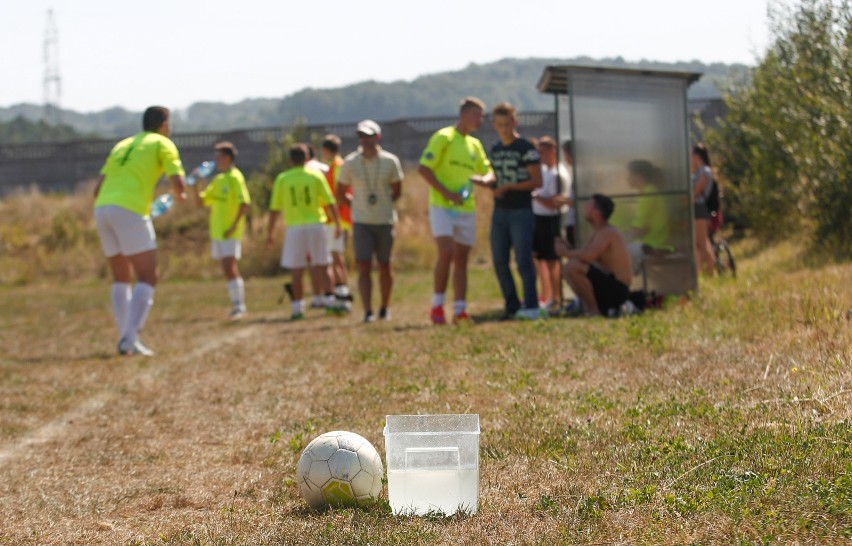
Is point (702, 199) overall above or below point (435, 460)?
above

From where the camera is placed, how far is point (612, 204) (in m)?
12.1

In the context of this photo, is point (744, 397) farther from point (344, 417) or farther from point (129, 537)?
point (129, 537)

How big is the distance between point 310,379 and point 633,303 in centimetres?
418

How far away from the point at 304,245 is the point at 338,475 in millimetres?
10184

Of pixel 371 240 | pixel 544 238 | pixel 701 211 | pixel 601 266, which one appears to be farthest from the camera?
pixel 701 211

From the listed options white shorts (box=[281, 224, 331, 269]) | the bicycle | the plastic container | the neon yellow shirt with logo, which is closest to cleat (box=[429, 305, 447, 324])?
the neon yellow shirt with logo

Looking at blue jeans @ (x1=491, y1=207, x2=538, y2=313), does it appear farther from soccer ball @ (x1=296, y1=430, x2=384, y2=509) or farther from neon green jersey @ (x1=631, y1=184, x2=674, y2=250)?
soccer ball @ (x1=296, y1=430, x2=384, y2=509)

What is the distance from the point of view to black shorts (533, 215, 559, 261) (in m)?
13.6

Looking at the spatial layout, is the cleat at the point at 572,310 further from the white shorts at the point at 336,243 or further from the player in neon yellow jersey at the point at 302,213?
the white shorts at the point at 336,243

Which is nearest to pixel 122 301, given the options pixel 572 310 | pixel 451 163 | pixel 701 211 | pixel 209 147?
pixel 451 163

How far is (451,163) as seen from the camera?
1227 cm

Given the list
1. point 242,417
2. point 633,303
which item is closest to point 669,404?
point 242,417

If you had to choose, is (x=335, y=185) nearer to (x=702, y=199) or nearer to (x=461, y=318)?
(x=461, y=318)

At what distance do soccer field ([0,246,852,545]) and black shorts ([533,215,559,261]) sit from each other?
1.58m
